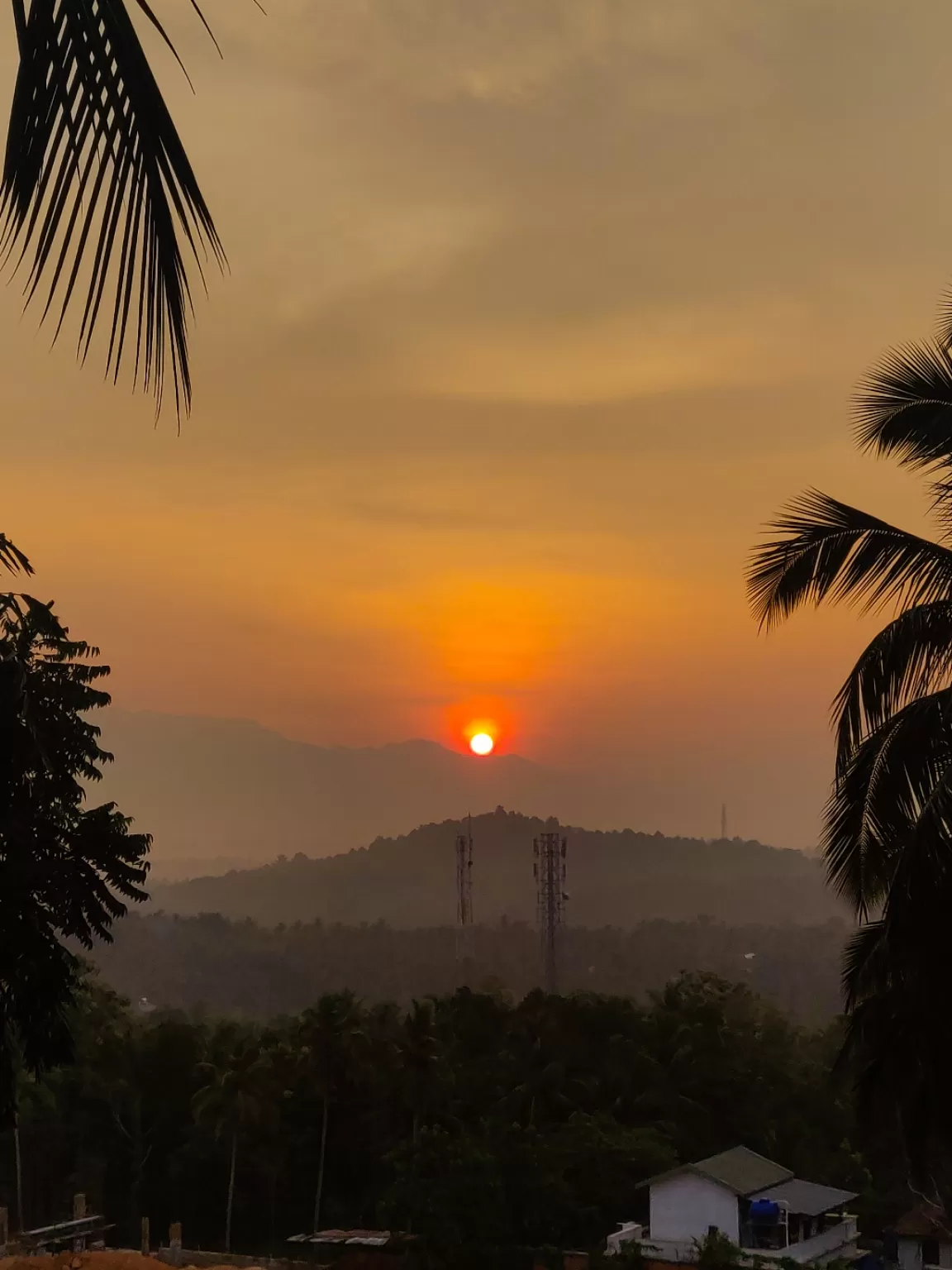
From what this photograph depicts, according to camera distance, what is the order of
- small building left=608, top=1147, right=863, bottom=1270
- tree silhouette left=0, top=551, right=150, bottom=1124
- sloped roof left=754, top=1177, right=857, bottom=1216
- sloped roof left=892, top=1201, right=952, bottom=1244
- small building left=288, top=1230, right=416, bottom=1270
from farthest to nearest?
sloped roof left=892, top=1201, right=952, bottom=1244 < small building left=288, top=1230, right=416, bottom=1270 < sloped roof left=754, top=1177, right=857, bottom=1216 < small building left=608, top=1147, right=863, bottom=1270 < tree silhouette left=0, top=551, right=150, bottom=1124

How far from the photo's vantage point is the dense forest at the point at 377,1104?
4962 centimetres

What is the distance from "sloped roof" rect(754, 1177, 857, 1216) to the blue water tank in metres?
0.20

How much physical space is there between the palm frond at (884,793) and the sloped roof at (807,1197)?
30.4m

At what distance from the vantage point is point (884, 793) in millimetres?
8336

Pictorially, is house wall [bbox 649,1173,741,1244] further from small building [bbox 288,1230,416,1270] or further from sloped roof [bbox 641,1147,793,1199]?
small building [bbox 288,1230,416,1270]

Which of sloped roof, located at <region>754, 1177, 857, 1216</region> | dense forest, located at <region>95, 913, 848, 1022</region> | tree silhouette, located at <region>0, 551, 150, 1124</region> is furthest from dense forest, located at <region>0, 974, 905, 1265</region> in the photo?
dense forest, located at <region>95, 913, 848, 1022</region>

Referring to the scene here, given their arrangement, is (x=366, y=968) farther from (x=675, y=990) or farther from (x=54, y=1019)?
(x=54, y=1019)

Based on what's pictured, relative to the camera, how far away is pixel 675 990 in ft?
194

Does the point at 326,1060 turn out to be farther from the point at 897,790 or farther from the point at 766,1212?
the point at 897,790

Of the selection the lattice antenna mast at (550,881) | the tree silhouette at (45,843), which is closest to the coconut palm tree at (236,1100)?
the lattice antenna mast at (550,881)

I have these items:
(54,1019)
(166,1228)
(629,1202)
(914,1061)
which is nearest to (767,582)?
(914,1061)

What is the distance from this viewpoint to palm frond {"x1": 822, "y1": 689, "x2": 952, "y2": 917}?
807 centimetres

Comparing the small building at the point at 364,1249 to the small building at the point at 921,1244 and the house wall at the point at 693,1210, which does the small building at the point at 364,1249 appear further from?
the small building at the point at 921,1244

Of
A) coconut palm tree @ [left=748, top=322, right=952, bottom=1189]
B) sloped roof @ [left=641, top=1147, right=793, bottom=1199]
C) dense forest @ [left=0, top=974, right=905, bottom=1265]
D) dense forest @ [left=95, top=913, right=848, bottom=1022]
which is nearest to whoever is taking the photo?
coconut palm tree @ [left=748, top=322, right=952, bottom=1189]
